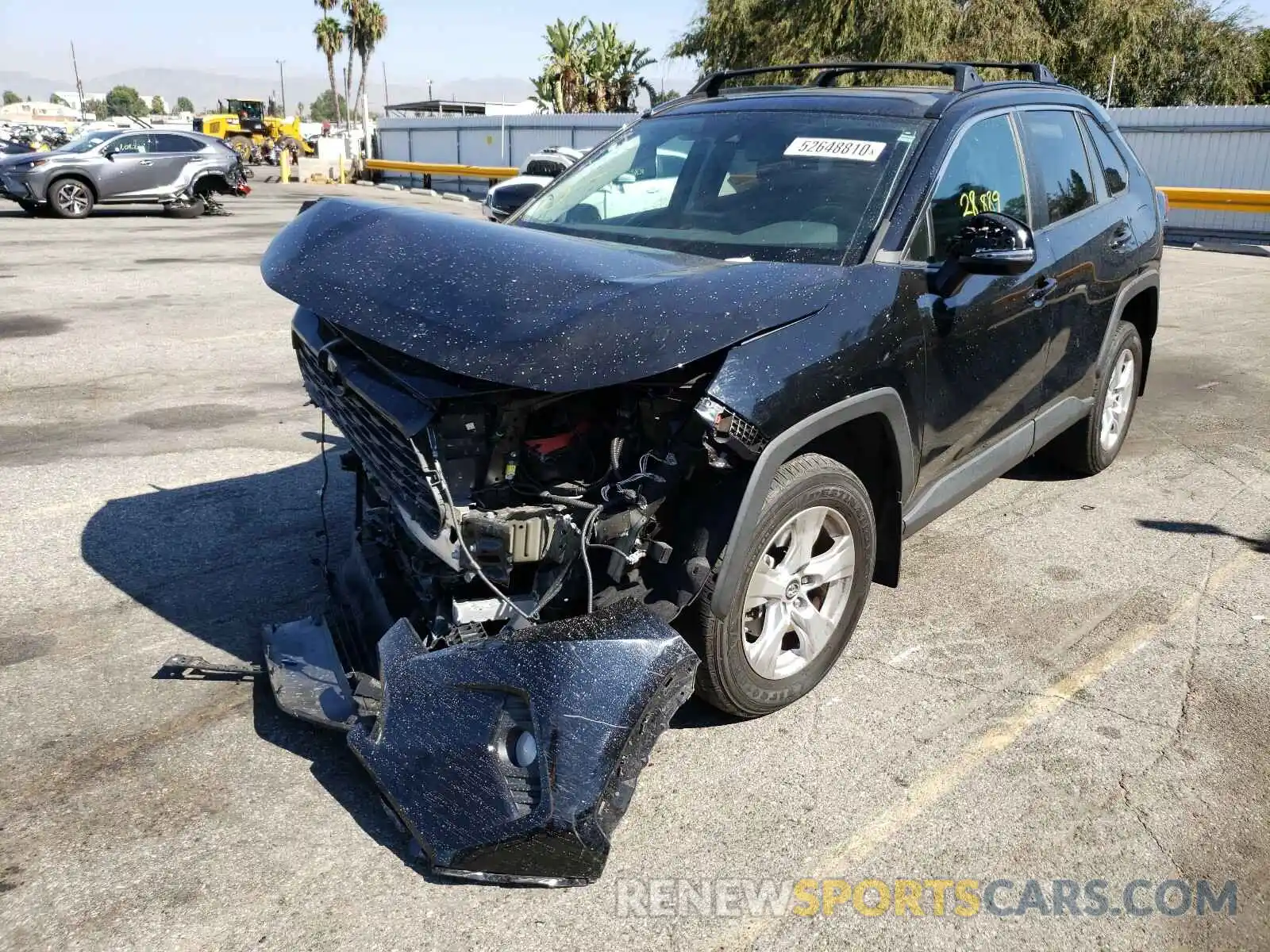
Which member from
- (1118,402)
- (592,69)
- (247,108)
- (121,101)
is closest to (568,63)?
(592,69)

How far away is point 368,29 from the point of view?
69.9m

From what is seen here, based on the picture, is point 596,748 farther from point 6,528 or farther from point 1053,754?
point 6,528

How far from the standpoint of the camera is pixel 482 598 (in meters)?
3.02

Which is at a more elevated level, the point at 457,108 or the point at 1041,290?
the point at 457,108

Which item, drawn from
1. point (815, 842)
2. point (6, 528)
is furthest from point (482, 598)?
point (6, 528)

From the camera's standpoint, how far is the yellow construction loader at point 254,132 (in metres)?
45.8

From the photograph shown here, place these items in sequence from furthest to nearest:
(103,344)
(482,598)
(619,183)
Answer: (103,344) → (619,183) → (482,598)

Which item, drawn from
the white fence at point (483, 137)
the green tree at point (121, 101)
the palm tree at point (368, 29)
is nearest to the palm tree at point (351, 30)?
the palm tree at point (368, 29)

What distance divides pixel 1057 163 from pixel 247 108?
2247 inches

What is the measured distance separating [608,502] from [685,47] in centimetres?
3377

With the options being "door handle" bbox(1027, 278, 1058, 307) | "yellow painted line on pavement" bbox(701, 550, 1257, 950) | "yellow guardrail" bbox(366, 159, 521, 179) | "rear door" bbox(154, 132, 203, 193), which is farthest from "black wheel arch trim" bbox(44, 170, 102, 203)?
"yellow painted line on pavement" bbox(701, 550, 1257, 950)

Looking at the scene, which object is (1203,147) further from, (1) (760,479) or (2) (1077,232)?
(1) (760,479)

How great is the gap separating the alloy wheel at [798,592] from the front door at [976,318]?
0.56 metres

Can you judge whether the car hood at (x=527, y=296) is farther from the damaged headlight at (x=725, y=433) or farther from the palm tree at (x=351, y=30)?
the palm tree at (x=351, y=30)
